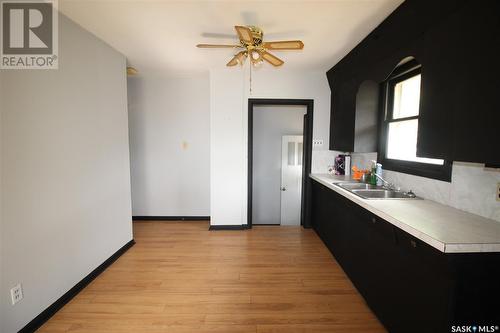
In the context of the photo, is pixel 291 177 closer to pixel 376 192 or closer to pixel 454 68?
pixel 376 192

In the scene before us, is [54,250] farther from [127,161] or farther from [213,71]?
[213,71]

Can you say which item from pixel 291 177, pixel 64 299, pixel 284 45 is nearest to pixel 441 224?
pixel 284 45

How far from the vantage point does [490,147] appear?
1.15m

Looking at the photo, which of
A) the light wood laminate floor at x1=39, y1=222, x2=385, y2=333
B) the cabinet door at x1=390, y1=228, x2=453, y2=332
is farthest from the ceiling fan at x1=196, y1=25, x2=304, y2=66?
the light wood laminate floor at x1=39, y1=222, x2=385, y2=333

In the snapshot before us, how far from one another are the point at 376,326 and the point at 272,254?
1.35 meters

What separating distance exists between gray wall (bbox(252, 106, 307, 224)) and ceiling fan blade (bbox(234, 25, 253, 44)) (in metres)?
2.94

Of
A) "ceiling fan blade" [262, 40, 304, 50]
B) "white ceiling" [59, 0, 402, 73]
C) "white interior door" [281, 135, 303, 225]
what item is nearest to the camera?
"white ceiling" [59, 0, 402, 73]

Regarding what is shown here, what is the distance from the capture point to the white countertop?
3.66 feet

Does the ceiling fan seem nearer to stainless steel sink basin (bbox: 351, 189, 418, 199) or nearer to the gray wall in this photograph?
stainless steel sink basin (bbox: 351, 189, 418, 199)

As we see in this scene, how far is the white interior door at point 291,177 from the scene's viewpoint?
4805 millimetres

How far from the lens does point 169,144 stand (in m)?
4.16

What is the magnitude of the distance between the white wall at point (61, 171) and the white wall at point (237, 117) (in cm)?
136

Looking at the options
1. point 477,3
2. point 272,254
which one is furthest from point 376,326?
point 477,3

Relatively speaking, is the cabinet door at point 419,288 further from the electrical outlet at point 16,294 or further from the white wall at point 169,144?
the white wall at point 169,144
